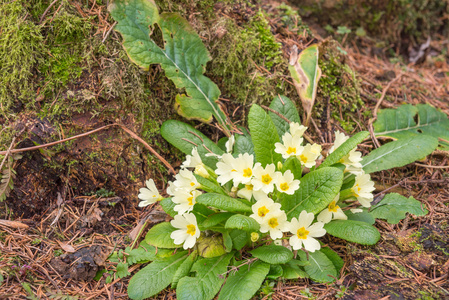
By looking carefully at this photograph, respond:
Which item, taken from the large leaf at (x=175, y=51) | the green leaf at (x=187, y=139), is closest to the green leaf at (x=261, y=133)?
the green leaf at (x=187, y=139)

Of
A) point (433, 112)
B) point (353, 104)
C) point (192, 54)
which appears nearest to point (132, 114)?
point (192, 54)

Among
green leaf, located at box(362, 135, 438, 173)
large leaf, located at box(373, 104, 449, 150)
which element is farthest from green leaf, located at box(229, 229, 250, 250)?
large leaf, located at box(373, 104, 449, 150)

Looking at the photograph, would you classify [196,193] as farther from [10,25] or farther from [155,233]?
[10,25]

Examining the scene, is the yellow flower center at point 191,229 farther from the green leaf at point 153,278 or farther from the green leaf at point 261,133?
the green leaf at point 261,133

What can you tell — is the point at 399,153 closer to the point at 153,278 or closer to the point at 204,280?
the point at 204,280

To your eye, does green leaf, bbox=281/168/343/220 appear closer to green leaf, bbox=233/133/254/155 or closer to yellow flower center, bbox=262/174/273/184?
yellow flower center, bbox=262/174/273/184
